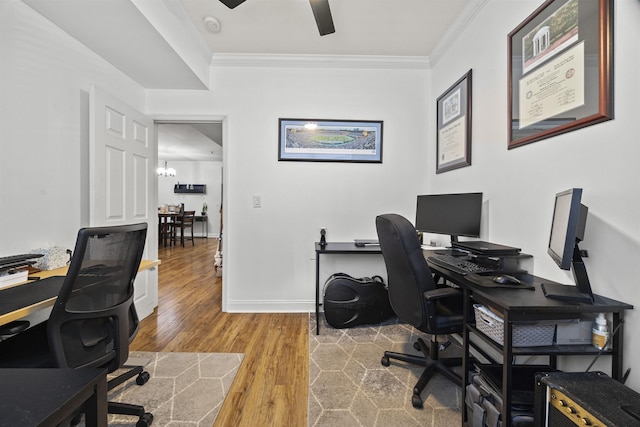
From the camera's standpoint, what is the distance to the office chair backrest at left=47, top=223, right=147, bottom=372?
1.07 metres

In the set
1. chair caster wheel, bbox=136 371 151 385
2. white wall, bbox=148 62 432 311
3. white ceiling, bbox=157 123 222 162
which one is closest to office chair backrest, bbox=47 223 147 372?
chair caster wheel, bbox=136 371 151 385

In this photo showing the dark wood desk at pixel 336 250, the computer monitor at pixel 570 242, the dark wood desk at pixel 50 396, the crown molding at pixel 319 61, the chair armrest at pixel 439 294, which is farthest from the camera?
the crown molding at pixel 319 61

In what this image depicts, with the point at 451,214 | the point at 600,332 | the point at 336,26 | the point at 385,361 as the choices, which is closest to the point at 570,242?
the point at 600,332

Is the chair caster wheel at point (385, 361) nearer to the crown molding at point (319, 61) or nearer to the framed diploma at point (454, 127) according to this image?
the framed diploma at point (454, 127)

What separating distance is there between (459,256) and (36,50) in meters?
→ 3.06

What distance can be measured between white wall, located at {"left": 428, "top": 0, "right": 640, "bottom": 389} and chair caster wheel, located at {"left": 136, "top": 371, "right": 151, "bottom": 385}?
93.2 inches

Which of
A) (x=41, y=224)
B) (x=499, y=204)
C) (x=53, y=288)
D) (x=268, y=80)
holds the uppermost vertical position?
(x=268, y=80)

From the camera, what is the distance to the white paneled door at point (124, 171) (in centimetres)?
199

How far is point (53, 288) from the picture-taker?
1.28m

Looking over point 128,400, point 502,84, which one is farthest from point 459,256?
point 128,400

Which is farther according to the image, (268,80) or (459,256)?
(268,80)

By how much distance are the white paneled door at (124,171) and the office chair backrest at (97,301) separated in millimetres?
975

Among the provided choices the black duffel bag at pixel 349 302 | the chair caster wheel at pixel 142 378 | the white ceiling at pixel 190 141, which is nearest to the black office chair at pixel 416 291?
the black duffel bag at pixel 349 302

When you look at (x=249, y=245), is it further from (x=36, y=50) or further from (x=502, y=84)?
(x=502, y=84)
